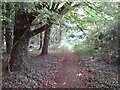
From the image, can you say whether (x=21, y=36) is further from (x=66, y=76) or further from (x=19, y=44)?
(x=66, y=76)

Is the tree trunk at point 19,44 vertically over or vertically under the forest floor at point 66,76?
over

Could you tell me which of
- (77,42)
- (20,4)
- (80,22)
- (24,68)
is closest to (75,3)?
(80,22)

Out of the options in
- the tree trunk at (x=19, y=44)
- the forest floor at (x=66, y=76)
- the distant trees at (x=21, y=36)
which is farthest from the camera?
the tree trunk at (x=19, y=44)

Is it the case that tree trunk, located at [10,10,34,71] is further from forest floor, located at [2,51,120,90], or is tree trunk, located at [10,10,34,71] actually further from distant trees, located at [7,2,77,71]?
forest floor, located at [2,51,120,90]

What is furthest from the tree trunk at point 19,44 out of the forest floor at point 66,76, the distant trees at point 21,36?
the forest floor at point 66,76

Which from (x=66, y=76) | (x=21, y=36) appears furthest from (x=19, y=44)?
(x=66, y=76)

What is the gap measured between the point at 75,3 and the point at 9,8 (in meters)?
1.17

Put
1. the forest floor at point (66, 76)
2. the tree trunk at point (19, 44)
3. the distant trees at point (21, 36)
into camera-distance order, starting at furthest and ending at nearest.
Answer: the tree trunk at point (19, 44) < the distant trees at point (21, 36) < the forest floor at point (66, 76)

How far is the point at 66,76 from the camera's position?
3.45 metres

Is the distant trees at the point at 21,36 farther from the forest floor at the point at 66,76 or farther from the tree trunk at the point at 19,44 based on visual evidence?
the forest floor at the point at 66,76

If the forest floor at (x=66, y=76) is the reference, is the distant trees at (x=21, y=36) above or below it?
above

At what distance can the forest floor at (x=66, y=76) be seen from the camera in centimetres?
297

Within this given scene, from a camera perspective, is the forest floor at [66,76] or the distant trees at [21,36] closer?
the forest floor at [66,76]

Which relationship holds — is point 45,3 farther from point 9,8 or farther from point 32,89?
point 32,89
